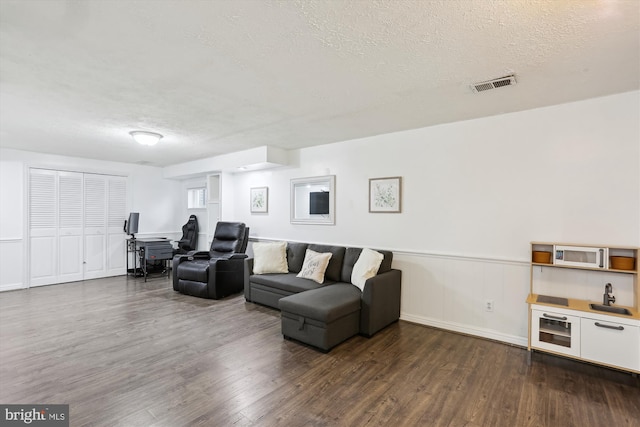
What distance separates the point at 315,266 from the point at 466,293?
1.86 metres

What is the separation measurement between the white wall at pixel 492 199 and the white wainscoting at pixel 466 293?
0.01m

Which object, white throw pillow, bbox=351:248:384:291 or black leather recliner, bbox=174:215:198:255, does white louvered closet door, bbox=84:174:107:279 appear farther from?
white throw pillow, bbox=351:248:384:291

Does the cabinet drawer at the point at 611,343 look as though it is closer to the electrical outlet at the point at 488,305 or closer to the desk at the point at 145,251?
the electrical outlet at the point at 488,305

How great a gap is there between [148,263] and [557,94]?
7.54 m

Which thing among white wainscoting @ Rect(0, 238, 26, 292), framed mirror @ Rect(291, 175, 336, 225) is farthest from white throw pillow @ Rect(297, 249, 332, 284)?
white wainscoting @ Rect(0, 238, 26, 292)

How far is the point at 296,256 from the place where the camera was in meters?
4.70

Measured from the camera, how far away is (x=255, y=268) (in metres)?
4.64

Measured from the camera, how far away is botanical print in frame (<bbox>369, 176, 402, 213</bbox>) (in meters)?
4.02

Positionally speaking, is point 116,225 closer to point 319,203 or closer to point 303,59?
point 319,203

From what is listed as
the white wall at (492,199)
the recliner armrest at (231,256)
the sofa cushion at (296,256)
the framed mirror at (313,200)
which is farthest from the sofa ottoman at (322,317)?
the recliner armrest at (231,256)

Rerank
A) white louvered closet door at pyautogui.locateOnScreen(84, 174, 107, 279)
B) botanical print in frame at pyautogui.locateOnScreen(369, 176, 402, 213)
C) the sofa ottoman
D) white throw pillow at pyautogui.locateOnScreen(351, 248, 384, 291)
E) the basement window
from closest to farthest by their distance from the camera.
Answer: the sofa ottoman → white throw pillow at pyautogui.locateOnScreen(351, 248, 384, 291) → botanical print in frame at pyautogui.locateOnScreen(369, 176, 402, 213) → white louvered closet door at pyautogui.locateOnScreen(84, 174, 107, 279) → the basement window

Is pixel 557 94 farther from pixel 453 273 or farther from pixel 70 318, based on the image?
pixel 70 318

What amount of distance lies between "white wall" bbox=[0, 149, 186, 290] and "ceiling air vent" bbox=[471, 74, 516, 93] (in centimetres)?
695

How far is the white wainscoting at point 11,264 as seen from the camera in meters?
5.26
